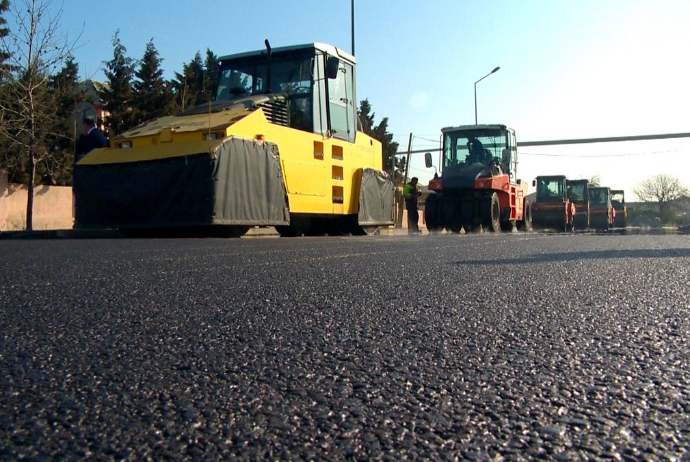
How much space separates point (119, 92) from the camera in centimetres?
3067

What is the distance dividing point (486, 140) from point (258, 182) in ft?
29.9

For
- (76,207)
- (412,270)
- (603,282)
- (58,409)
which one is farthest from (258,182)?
(58,409)

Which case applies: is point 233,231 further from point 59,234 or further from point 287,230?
point 59,234

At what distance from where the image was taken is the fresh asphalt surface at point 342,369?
4.24 ft

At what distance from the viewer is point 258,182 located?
10680mm

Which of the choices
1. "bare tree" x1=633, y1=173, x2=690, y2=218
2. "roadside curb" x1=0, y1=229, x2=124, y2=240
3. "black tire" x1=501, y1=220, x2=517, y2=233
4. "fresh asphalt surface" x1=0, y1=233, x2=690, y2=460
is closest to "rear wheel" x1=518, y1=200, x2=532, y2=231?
"black tire" x1=501, y1=220, x2=517, y2=233

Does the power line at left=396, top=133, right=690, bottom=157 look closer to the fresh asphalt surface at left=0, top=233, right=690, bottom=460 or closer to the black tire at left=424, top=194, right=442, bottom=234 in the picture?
the black tire at left=424, top=194, right=442, bottom=234

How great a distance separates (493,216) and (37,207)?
1505 centimetres

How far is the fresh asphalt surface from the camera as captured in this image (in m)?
1.29

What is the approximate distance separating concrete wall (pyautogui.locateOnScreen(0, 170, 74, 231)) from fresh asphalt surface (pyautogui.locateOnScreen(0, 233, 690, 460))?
20.0 m

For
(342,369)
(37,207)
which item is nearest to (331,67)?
(342,369)

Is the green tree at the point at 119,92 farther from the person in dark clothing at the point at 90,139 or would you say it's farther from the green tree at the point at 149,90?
the person in dark clothing at the point at 90,139

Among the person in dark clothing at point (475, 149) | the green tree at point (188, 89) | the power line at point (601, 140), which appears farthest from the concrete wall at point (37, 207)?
the power line at point (601, 140)

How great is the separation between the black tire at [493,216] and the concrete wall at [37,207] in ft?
47.4
